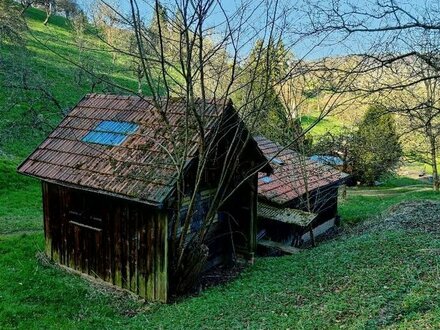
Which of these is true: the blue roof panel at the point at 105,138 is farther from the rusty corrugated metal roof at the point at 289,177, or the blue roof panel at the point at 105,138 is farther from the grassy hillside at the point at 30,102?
the rusty corrugated metal roof at the point at 289,177

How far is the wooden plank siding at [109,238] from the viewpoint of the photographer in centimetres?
921

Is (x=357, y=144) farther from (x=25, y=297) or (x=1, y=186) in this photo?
(x=25, y=297)

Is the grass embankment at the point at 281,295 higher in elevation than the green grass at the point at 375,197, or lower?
higher

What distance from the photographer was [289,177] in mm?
17062

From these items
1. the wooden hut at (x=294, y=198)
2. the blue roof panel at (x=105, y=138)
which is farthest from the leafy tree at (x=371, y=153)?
the blue roof panel at (x=105, y=138)

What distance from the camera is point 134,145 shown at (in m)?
10.1

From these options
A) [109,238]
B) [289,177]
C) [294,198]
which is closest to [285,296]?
[109,238]

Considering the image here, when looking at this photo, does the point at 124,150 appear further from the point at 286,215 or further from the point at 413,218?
the point at 413,218

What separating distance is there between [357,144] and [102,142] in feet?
63.0

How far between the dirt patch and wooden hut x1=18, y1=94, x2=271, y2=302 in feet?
15.8

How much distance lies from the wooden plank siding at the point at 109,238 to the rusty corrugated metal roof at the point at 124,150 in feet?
1.70

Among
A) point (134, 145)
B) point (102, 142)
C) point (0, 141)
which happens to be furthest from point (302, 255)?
point (0, 141)

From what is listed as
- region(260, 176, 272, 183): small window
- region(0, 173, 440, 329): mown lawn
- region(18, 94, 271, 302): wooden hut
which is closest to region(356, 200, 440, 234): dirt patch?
region(0, 173, 440, 329): mown lawn

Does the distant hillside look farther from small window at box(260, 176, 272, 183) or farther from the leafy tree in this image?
the leafy tree
